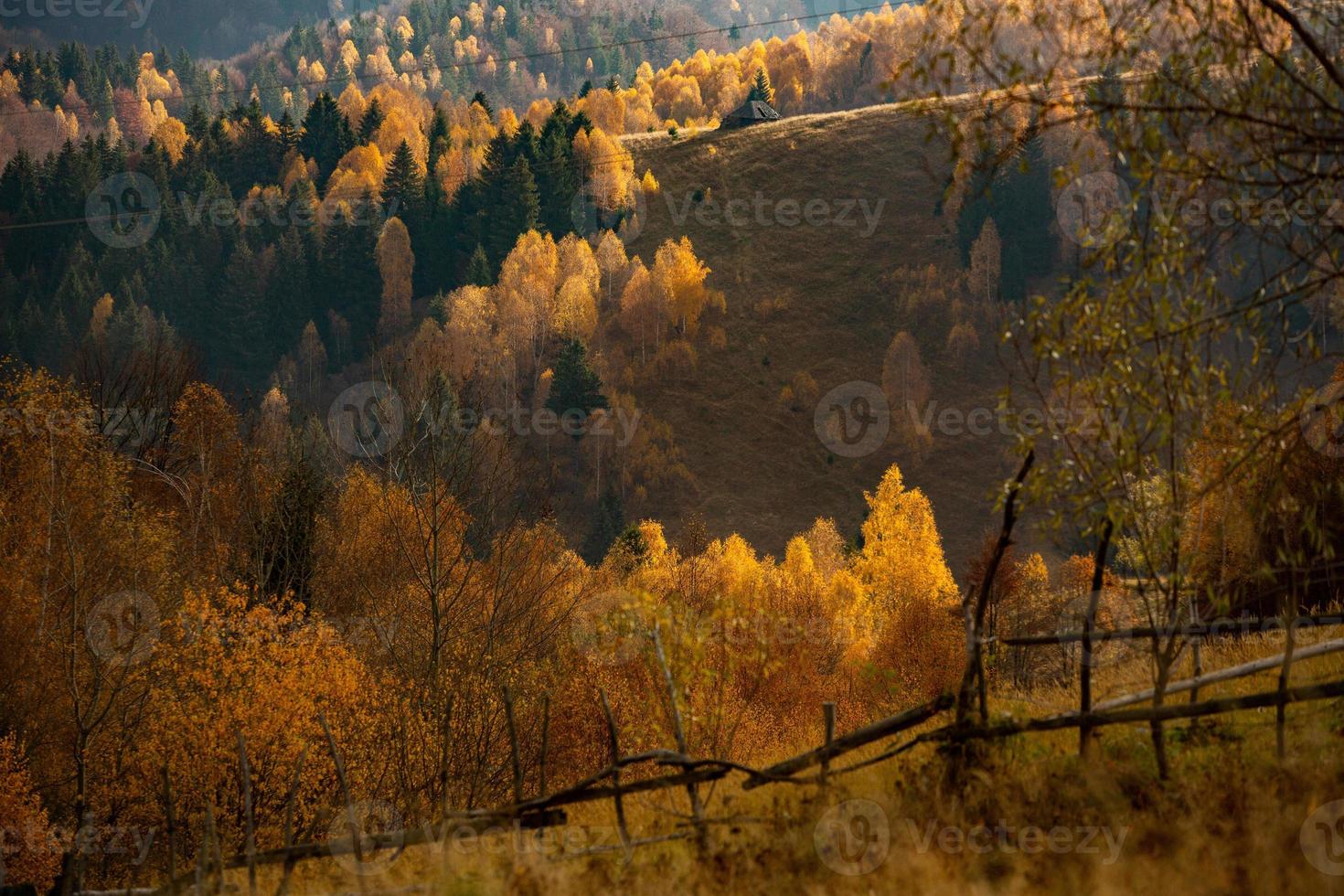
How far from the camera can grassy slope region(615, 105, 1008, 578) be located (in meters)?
104

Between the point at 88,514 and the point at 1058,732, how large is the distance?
35.8 m

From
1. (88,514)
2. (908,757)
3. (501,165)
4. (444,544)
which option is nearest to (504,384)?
(501,165)

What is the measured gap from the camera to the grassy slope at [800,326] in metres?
104

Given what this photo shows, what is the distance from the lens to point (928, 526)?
64812 millimetres

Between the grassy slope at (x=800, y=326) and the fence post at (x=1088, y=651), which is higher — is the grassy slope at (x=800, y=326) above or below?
above

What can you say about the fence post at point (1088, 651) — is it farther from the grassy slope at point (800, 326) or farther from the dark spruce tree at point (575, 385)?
the dark spruce tree at point (575, 385)

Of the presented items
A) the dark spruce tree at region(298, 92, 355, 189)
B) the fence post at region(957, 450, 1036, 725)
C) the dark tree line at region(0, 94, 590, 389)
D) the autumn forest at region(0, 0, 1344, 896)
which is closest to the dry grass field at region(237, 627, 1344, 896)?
the autumn forest at region(0, 0, 1344, 896)

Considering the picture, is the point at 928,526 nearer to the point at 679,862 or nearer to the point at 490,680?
the point at 490,680

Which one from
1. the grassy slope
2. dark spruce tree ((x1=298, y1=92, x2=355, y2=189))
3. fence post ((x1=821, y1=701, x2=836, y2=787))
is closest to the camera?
fence post ((x1=821, y1=701, x2=836, y2=787))

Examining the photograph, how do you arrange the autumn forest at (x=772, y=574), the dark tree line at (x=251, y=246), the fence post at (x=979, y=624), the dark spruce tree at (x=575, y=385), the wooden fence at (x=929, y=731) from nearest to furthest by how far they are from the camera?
the autumn forest at (x=772, y=574) < the wooden fence at (x=929, y=731) < the fence post at (x=979, y=624) < the dark spruce tree at (x=575, y=385) < the dark tree line at (x=251, y=246)

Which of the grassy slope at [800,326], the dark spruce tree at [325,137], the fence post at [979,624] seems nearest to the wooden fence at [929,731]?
the fence post at [979,624]

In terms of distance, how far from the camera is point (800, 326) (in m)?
129

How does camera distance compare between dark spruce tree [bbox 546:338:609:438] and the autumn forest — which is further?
dark spruce tree [bbox 546:338:609:438]

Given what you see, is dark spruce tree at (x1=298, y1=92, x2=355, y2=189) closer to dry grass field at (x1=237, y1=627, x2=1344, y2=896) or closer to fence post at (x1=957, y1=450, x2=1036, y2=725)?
dry grass field at (x1=237, y1=627, x2=1344, y2=896)
